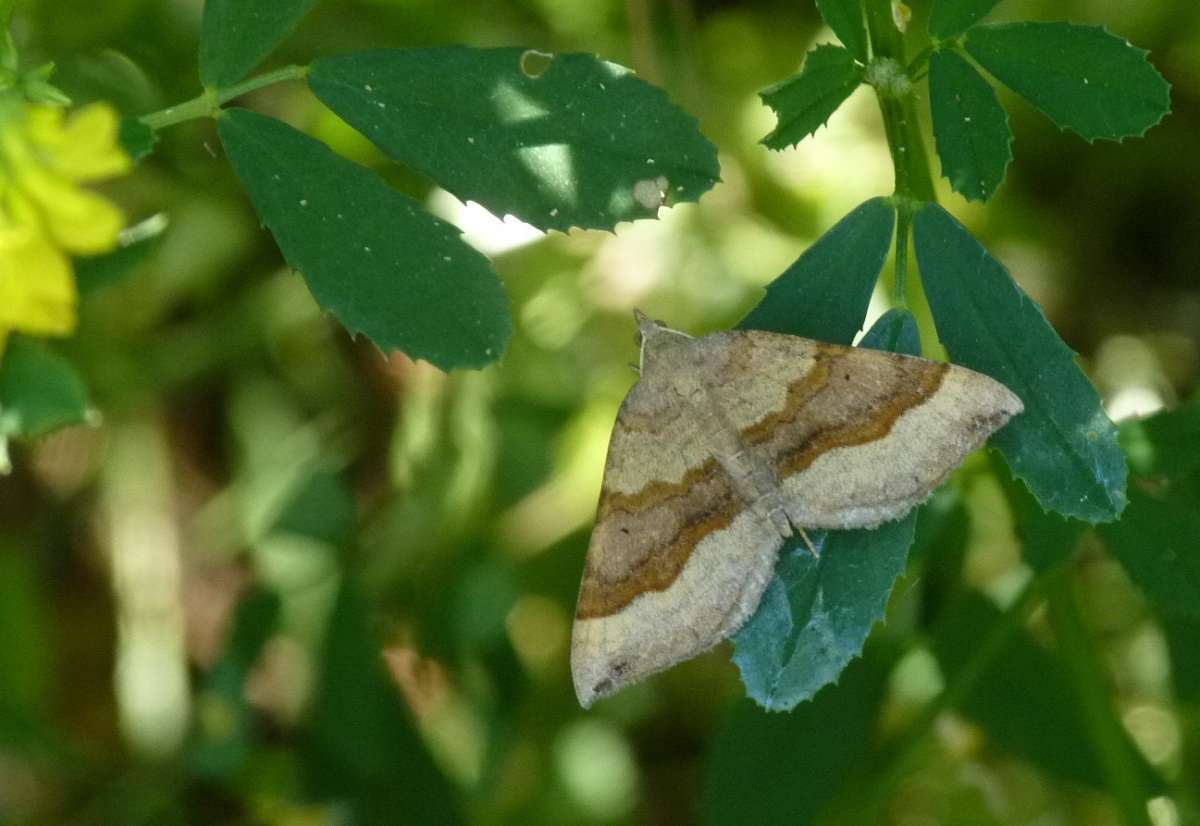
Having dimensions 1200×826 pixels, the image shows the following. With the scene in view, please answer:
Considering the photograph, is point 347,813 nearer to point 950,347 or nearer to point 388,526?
point 388,526

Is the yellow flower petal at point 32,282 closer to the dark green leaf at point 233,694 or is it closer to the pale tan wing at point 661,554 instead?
the pale tan wing at point 661,554

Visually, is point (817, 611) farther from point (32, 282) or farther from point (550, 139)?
point (32, 282)

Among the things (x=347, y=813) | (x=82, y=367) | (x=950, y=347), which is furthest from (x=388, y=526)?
(x=950, y=347)

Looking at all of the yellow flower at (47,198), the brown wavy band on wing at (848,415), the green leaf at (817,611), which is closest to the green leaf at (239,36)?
the yellow flower at (47,198)

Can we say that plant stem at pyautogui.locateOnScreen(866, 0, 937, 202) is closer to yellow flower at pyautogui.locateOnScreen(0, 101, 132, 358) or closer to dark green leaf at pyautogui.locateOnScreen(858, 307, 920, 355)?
dark green leaf at pyautogui.locateOnScreen(858, 307, 920, 355)

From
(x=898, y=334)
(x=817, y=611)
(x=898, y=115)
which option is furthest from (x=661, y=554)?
(x=898, y=115)
